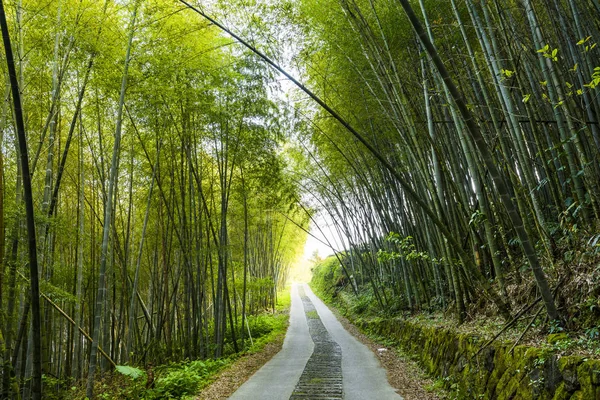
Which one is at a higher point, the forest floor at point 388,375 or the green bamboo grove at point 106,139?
the green bamboo grove at point 106,139

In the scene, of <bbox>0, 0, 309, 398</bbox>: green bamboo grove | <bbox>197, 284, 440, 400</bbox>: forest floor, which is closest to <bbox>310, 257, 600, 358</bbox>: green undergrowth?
<bbox>197, 284, 440, 400</bbox>: forest floor

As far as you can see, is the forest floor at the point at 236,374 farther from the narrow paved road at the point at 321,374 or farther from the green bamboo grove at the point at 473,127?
the green bamboo grove at the point at 473,127

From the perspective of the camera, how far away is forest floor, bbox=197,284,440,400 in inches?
144

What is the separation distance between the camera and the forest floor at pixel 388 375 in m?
3.65

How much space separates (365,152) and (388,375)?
3702 mm

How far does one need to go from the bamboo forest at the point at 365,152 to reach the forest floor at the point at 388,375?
0.08 m

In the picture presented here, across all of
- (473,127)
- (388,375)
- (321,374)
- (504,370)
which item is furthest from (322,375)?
(473,127)

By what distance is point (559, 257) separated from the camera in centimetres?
290

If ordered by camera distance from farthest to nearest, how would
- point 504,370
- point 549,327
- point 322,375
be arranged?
point 322,375 → point 504,370 → point 549,327

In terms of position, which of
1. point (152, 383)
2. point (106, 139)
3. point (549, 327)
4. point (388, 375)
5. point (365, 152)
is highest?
point (106, 139)

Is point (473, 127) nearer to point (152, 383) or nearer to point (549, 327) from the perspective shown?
point (549, 327)

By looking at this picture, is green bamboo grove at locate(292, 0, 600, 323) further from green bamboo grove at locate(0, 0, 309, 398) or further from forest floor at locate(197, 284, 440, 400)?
green bamboo grove at locate(0, 0, 309, 398)

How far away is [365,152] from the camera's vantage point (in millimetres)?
6672

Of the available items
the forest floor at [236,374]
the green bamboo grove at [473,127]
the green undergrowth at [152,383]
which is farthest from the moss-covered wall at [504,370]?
the green undergrowth at [152,383]
